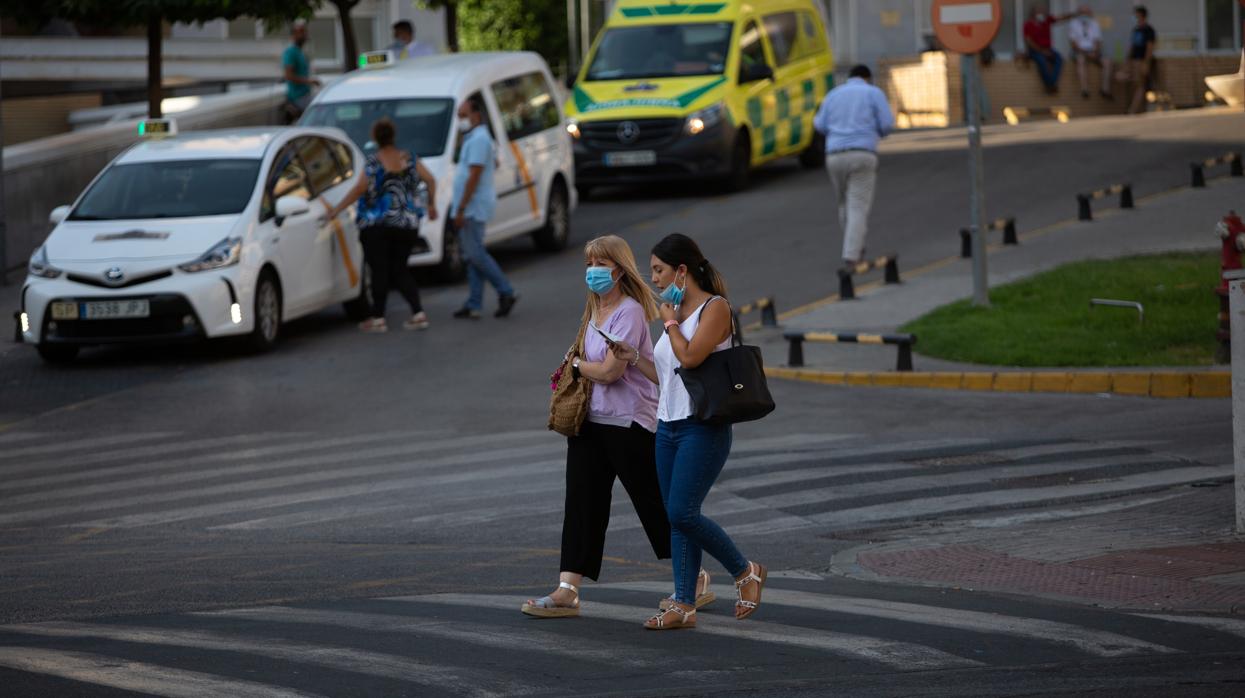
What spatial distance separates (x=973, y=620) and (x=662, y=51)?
19.2 metres

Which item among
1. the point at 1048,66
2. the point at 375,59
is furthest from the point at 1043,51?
the point at 375,59

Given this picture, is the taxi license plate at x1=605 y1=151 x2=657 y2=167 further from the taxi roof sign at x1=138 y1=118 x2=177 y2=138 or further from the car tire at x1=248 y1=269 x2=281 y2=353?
the car tire at x1=248 y1=269 x2=281 y2=353

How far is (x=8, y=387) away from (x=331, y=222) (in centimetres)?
347

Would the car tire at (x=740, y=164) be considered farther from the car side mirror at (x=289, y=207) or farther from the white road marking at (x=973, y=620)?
the white road marking at (x=973, y=620)

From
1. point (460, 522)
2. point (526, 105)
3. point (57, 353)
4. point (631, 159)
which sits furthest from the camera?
point (631, 159)

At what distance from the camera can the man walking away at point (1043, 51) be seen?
3700 centimetres

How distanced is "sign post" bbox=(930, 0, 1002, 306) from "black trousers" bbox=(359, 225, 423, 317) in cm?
498

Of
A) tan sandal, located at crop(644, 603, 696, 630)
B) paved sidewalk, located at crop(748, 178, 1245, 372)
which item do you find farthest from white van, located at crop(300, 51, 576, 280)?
tan sandal, located at crop(644, 603, 696, 630)

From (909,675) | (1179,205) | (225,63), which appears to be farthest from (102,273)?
(225,63)

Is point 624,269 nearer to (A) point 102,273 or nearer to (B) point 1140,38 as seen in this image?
(A) point 102,273

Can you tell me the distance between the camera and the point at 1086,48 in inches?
1457

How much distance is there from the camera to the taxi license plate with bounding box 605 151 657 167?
82.2 ft

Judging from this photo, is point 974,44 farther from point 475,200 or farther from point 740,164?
point 740,164

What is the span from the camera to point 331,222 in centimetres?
1808
